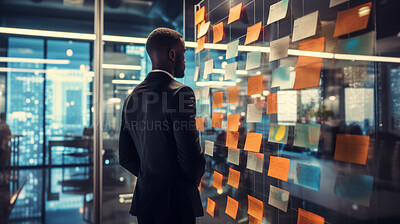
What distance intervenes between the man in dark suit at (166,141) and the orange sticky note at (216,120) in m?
0.77

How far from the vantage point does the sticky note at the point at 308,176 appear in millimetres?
1181

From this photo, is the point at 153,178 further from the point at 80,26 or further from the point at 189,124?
the point at 80,26

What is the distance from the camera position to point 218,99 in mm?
2096

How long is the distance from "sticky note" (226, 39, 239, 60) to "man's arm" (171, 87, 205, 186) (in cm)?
77

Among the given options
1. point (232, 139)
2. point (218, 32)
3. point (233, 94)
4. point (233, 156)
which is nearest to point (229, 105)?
point (233, 94)

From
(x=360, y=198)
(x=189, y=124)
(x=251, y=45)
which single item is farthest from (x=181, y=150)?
(x=251, y=45)

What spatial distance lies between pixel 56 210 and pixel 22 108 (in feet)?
3.44

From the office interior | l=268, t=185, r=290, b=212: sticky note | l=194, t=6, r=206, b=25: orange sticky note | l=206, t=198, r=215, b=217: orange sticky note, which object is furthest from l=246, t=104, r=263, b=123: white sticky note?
l=194, t=6, r=206, b=25: orange sticky note

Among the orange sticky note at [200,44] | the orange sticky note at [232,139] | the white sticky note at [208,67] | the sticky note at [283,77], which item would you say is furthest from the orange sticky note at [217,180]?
the orange sticky note at [200,44]

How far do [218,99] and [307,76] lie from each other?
0.93 meters

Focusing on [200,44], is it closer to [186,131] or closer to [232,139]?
[232,139]

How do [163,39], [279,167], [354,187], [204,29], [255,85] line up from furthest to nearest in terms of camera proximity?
[204,29] → [255,85] → [279,167] → [163,39] → [354,187]

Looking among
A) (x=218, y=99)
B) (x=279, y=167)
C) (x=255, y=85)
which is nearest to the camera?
(x=279, y=167)

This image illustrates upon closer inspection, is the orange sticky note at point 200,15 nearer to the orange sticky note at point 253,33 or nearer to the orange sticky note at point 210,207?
the orange sticky note at point 253,33
